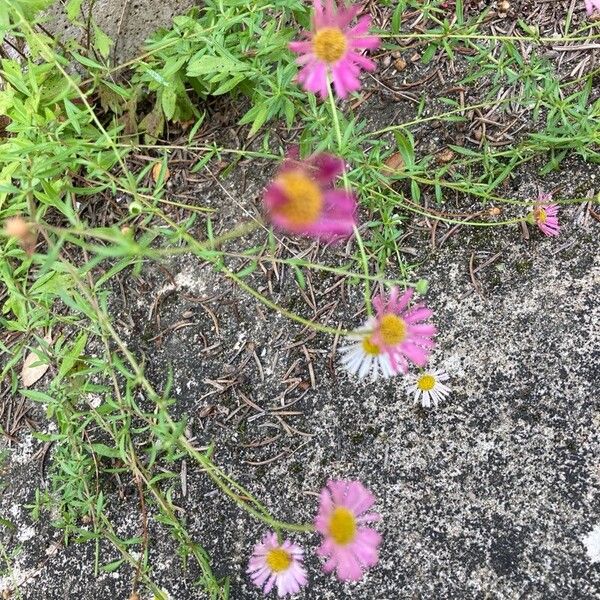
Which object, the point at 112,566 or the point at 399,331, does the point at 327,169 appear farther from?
the point at 112,566

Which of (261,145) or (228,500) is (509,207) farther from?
(228,500)

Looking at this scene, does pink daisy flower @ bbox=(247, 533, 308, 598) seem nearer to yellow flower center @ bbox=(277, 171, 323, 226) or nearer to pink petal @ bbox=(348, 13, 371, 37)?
yellow flower center @ bbox=(277, 171, 323, 226)

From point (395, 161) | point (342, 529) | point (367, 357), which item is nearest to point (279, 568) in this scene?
point (342, 529)

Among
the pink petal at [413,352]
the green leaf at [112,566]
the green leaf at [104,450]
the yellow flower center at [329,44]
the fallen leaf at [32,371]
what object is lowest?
the green leaf at [112,566]

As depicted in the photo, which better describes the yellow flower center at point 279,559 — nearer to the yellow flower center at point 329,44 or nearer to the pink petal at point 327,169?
the pink petal at point 327,169

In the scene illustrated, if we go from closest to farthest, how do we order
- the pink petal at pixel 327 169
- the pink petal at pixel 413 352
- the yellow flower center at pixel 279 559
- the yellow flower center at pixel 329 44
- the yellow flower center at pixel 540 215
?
1. the pink petal at pixel 327 169
2. the pink petal at pixel 413 352
3. the yellow flower center at pixel 329 44
4. the yellow flower center at pixel 279 559
5. the yellow flower center at pixel 540 215

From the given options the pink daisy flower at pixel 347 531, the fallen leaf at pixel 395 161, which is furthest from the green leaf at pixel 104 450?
the fallen leaf at pixel 395 161

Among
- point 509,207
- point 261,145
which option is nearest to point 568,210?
point 509,207
